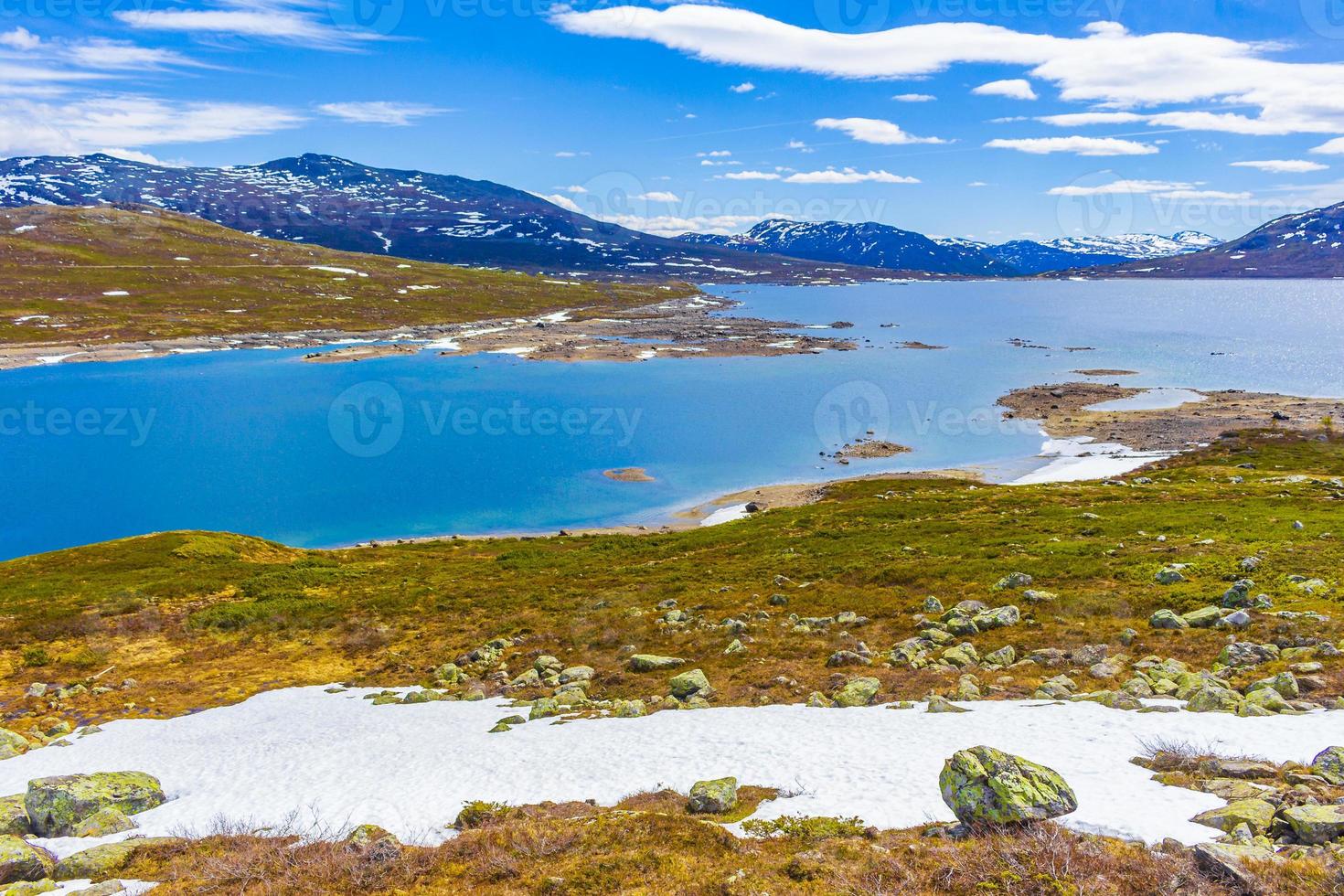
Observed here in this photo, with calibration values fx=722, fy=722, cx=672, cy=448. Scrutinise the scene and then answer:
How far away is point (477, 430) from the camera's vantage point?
9925 centimetres

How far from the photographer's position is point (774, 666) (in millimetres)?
25219

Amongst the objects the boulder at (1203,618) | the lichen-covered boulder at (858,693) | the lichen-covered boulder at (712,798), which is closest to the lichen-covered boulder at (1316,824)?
the lichen-covered boulder at (712,798)

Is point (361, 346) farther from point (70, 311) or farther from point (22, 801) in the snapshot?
point (22, 801)

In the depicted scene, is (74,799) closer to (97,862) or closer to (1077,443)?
(97,862)

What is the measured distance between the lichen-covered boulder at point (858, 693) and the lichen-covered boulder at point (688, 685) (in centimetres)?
434

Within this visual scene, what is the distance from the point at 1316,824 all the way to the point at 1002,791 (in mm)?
4139

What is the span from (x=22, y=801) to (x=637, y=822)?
48.0 ft

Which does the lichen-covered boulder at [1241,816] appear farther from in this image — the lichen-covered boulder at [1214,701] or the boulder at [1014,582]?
the boulder at [1014,582]

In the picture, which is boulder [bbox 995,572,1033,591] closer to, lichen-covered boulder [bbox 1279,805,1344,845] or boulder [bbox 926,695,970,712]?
boulder [bbox 926,695,970,712]

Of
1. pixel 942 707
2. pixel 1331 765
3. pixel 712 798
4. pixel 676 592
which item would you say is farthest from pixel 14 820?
pixel 676 592

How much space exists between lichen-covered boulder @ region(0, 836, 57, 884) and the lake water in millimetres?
51151

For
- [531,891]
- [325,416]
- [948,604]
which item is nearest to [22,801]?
[531,891]

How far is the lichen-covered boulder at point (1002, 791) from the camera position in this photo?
12.0m

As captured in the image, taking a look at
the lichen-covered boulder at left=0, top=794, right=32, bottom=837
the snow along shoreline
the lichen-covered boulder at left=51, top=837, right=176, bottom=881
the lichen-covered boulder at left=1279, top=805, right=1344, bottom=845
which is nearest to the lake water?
the snow along shoreline
